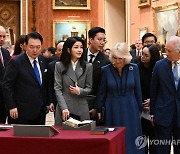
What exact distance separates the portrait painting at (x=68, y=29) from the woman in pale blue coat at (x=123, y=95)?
54.9 feet

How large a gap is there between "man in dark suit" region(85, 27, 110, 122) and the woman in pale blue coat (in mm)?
402

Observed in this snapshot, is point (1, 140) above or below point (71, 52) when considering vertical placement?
below

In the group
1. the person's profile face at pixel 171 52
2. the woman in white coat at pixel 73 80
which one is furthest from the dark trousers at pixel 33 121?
the person's profile face at pixel 171 52

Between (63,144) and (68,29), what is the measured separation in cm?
1875

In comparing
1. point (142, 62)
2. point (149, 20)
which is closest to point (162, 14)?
point (149, 20)

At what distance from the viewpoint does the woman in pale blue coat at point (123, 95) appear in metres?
6.49

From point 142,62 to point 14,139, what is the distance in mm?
2987

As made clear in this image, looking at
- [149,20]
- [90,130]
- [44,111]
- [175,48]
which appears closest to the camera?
[90,130]

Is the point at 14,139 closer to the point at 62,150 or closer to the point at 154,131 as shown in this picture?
the point at 62,150

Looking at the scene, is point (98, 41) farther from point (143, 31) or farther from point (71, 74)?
point (143, 31)

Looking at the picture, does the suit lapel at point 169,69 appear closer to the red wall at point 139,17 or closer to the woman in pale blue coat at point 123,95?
the woman in pale blue coat at point 123,95

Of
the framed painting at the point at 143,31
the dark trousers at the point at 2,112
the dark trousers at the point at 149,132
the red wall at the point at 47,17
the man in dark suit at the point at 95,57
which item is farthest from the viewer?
the red wall at the point at 47,17

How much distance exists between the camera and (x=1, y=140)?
508 centimetres

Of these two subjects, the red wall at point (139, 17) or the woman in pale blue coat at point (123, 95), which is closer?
the woman in pale blue coat at point (123, 95)
